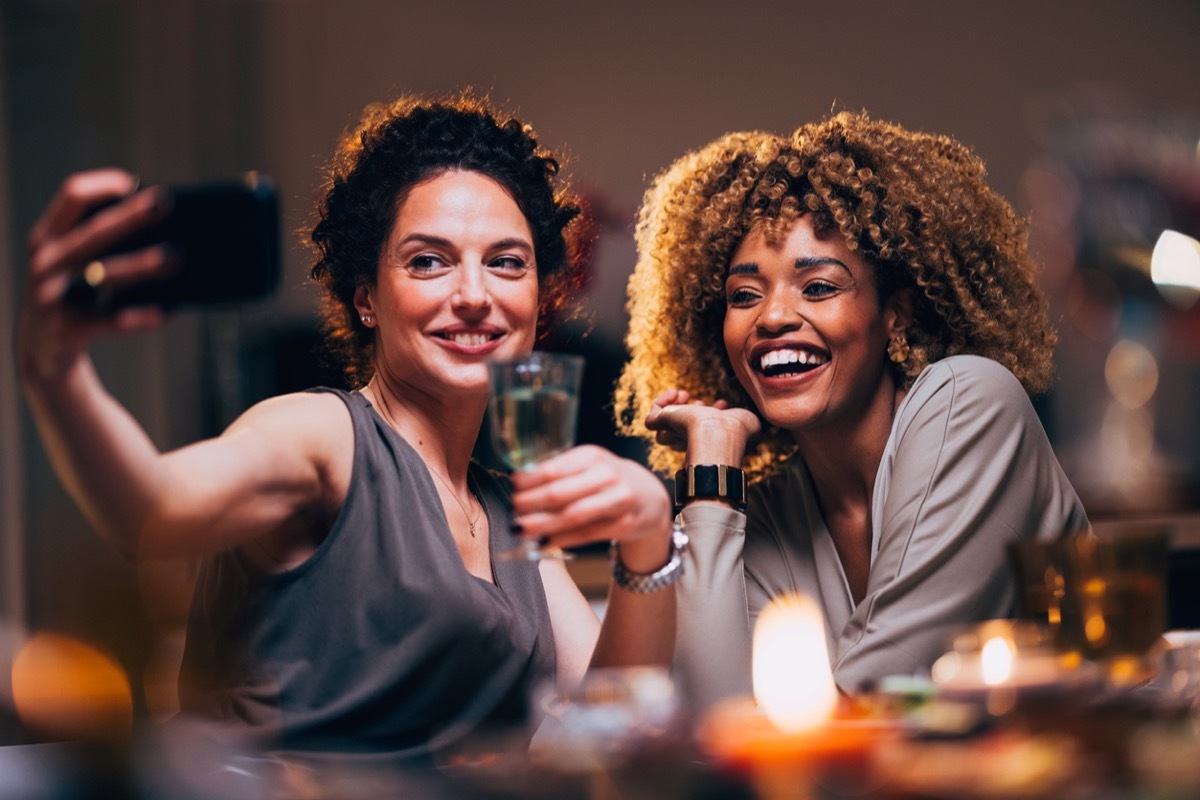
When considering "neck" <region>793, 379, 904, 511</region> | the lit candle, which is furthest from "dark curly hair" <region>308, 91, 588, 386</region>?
the lit candle

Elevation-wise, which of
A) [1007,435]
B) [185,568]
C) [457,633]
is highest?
[1007,435]

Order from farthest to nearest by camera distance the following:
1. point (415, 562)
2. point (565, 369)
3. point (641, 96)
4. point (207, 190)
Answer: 1. point (641, 96)
2. point (415, 562)
3. point (565, 369)
4. point (207, 190)

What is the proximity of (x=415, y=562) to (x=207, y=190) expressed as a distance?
56 cm

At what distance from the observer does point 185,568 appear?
10.8ft

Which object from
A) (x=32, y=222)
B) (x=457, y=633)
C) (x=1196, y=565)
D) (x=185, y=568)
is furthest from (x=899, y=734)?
(x=32, y=222)

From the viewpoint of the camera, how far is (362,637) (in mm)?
1441

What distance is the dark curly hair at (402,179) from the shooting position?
1694 millimetres

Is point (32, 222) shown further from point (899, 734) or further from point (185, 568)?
point (899, 734)

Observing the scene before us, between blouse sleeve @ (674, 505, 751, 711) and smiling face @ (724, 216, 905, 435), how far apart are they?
210 millimetres

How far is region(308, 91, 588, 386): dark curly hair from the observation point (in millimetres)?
1694

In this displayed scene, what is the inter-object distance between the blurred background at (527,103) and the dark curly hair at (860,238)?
1232 mm

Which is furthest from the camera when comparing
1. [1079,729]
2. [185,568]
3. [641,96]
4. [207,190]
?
[641,96]

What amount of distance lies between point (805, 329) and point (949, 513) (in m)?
0.35

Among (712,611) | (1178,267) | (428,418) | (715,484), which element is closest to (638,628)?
(712,611)
